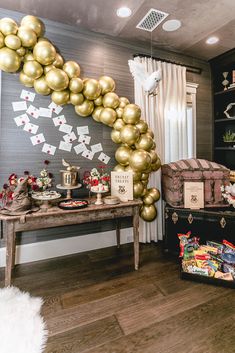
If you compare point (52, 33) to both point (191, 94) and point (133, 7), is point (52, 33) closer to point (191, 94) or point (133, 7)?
point (133, 7)

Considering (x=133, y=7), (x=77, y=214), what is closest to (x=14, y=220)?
(x=77, y=214)

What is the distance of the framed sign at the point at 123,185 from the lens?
7.18 feet

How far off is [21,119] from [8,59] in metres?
0.59

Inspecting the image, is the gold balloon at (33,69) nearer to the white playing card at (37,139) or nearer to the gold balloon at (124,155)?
the white playing card at (37,139)

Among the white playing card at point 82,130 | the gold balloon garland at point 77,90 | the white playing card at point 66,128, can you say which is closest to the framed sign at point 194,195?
the gold balloon garland at point 77,90

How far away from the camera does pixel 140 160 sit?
219 centimetres

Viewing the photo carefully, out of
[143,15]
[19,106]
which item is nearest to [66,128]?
[19,106]

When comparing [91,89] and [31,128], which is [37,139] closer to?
[31,128]

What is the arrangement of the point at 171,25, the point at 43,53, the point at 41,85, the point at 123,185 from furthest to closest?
the point at 171,25, the point at 123,185, the point at 41,85, the point at 43,53

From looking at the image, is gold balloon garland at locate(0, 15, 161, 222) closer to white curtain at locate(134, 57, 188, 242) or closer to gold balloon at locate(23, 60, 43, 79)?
gold balloon at locate(23, 60, 43, 79)

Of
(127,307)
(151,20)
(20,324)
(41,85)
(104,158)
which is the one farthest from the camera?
(104,158)

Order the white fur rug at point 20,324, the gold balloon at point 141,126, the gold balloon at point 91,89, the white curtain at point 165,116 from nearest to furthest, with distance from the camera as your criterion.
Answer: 1. the white fur rug at point 20,324
2. the gold balloon at point 91,89
3. the gold balloon at point 141,126
4. the white curtain at point 165,116

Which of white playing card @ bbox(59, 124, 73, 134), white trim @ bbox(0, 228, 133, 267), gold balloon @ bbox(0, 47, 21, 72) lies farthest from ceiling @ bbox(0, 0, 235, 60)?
white trim @ bbox(0, 228, 133, 267)

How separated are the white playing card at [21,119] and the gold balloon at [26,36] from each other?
69 centimetres
